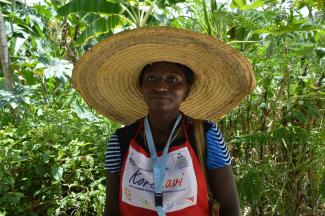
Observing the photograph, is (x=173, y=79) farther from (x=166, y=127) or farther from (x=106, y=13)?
(x=106, y=13)

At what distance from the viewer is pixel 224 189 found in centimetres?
175

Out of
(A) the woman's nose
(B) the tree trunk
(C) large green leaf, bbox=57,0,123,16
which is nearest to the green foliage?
(B) the tree trunk

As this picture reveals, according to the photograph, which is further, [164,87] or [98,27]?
[98,27]

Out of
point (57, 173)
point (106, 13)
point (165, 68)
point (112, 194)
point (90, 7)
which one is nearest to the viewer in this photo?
point (165, 68)

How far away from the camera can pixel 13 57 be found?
13.8ft

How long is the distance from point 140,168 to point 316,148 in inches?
54.9

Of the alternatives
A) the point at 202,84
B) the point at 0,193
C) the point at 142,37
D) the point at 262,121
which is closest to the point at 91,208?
the point at 0,193

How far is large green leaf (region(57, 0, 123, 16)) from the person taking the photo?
13.6ft

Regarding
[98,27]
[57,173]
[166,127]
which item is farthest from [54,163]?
[98,27]

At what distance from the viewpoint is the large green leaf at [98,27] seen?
488 cm

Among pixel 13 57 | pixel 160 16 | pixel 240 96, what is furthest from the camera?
pixel 160 16

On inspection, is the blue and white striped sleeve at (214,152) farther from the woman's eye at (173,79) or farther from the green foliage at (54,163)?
the green foliage at (54,163)

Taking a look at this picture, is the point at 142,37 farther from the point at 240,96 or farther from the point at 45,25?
the point at 45,25

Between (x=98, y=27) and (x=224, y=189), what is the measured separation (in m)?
3.65
